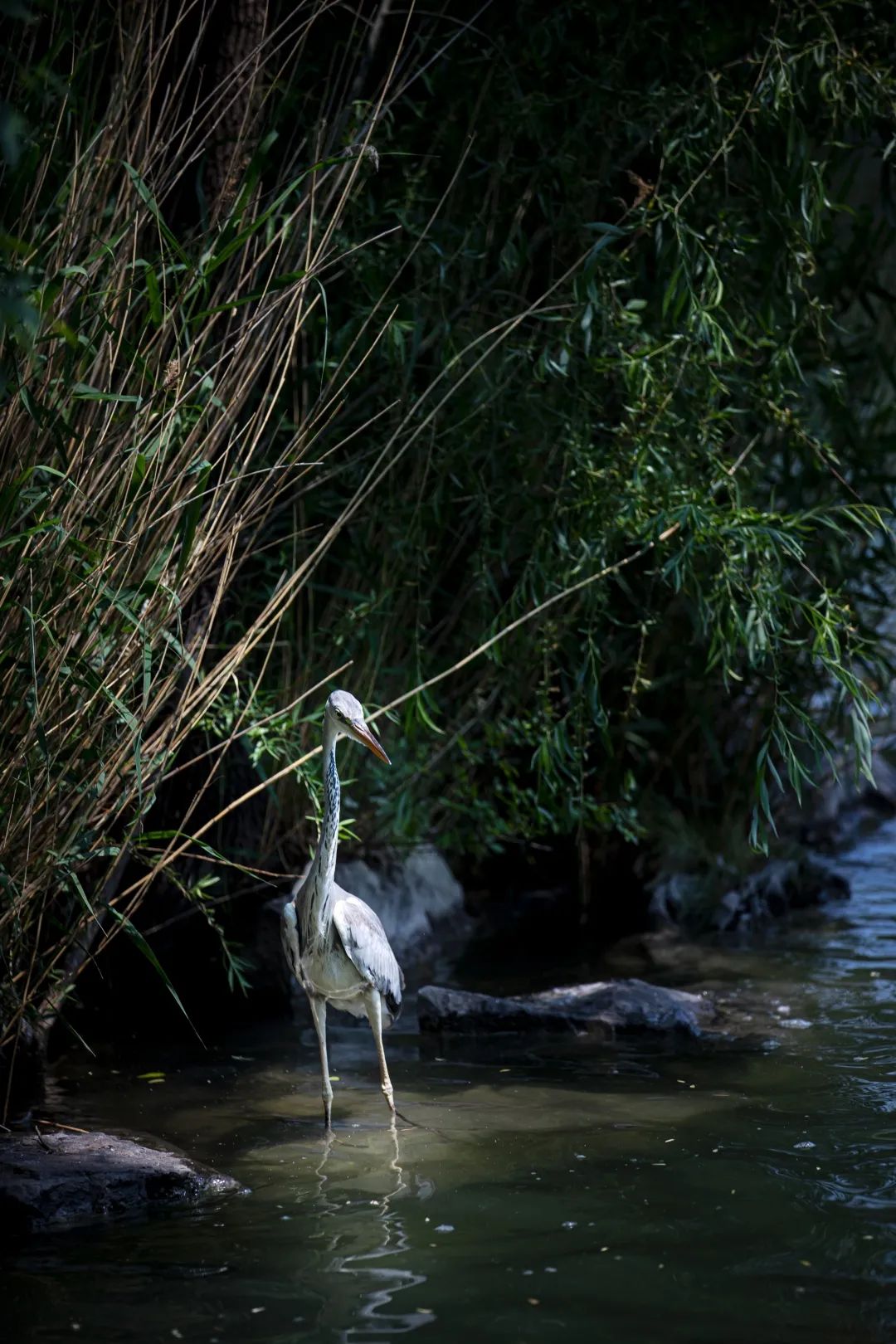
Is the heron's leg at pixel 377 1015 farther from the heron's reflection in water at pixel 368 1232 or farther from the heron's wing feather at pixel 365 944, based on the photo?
the heron's reflection in water at pixel 368 1232

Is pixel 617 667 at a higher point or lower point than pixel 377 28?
lower

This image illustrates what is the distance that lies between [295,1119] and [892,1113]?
1794 millimetres

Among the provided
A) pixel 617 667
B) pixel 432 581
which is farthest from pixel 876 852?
pixel 432 581

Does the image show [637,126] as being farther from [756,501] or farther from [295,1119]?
[295,1119]

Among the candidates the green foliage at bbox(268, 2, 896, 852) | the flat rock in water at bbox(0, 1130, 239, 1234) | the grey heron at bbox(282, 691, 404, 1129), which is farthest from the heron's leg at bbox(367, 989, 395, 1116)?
the green foliage at bbox(268, 2, 896, 852)

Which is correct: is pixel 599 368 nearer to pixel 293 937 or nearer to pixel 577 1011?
pixel 293 937

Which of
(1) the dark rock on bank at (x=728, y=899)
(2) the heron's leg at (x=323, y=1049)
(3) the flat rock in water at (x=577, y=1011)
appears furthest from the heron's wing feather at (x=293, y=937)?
(1) the dark rock on bank at (x=728, y=899)

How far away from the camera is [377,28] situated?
4590 millimetres

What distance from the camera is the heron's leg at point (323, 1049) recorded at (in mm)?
4418

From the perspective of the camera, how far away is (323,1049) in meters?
4.59

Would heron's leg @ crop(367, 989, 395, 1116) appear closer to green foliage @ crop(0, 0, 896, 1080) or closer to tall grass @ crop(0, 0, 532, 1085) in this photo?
green foliage @ crop(0, 0, 896, 1080)

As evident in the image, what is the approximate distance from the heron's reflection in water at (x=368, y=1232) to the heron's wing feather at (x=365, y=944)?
18.6 inches

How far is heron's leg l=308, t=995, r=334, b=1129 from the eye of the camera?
14.5 ft

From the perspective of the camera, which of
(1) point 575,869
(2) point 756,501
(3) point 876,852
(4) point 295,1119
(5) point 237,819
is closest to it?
(4) point 295,1119
